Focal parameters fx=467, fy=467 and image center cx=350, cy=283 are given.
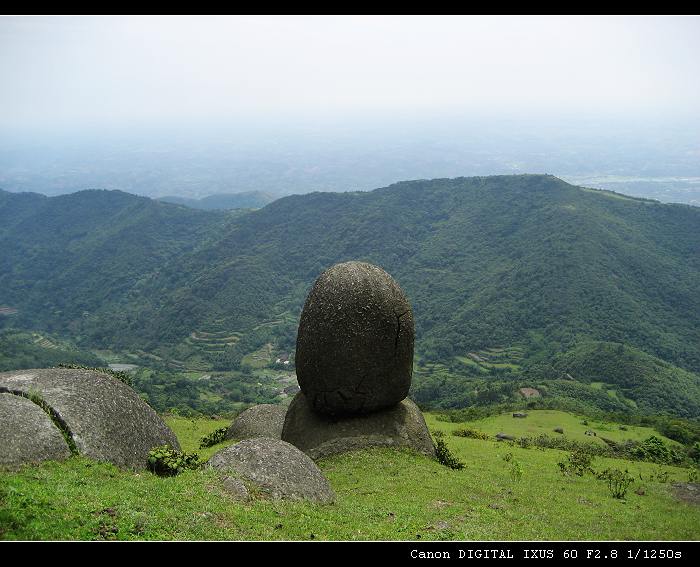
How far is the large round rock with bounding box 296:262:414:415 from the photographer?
65.7 feet

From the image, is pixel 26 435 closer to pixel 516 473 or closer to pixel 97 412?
pixel 97 412

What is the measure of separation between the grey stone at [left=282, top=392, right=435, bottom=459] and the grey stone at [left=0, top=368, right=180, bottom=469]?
628 centimetres

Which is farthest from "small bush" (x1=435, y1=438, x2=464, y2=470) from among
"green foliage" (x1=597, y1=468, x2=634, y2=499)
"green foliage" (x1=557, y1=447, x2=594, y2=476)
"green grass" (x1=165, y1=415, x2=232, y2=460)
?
"green grass" (x1=165, y1=415, x2=232, y2=460)

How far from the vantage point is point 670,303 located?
435ft

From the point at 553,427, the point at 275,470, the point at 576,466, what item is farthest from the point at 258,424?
the point at 553,427

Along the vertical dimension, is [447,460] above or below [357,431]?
below

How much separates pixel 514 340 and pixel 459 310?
27774 millimetres

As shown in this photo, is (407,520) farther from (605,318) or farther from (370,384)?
(605,318)

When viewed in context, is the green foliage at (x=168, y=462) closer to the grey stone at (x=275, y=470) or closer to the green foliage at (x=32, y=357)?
the grey stone at (x=275, y=470)

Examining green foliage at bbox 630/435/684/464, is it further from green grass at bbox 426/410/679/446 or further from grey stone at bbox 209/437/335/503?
grey stone at bbox 209/437/335/503

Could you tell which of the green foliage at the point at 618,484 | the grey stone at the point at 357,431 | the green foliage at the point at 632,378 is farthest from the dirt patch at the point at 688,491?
the green foliage at the point at 632,378

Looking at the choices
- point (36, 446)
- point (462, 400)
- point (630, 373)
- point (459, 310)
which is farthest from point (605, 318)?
point (36, 446)

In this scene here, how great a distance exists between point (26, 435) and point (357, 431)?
1231 centimetres

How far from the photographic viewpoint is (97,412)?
14.7 metres
